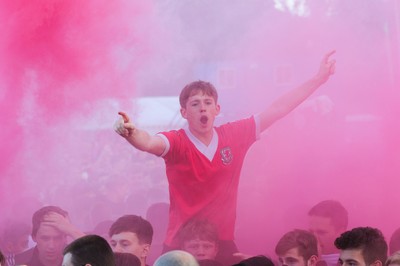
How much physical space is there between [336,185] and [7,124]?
7.64 feet

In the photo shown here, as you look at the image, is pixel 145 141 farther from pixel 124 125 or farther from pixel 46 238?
pixel 46 238

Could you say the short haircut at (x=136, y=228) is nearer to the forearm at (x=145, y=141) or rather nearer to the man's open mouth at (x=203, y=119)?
the forearm at (x=145, y=141)

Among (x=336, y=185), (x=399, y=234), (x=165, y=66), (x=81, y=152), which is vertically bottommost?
(x=399, y=234)

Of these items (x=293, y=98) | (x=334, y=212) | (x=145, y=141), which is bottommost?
(x=334, y=212)

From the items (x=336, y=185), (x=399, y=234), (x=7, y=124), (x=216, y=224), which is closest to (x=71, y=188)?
(x=7, y=124)

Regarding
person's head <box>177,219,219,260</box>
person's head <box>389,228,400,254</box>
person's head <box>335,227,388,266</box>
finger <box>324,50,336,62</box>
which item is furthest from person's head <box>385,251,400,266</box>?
finger <box>324,50,336,62</box>

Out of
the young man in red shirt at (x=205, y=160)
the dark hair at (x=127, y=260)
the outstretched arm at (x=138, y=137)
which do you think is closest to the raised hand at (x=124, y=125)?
the outstretched arm at (x=138, y=137)

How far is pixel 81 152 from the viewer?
584 cm

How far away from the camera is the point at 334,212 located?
567 cm

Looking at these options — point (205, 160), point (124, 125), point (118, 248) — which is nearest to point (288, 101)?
point (205, 160)

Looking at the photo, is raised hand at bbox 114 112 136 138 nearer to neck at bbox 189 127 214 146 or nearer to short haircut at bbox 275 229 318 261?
neck at bbox 189 127 214 146

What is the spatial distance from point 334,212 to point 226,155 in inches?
32.6

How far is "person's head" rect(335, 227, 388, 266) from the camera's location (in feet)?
14.4

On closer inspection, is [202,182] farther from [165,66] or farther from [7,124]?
[7,124]
